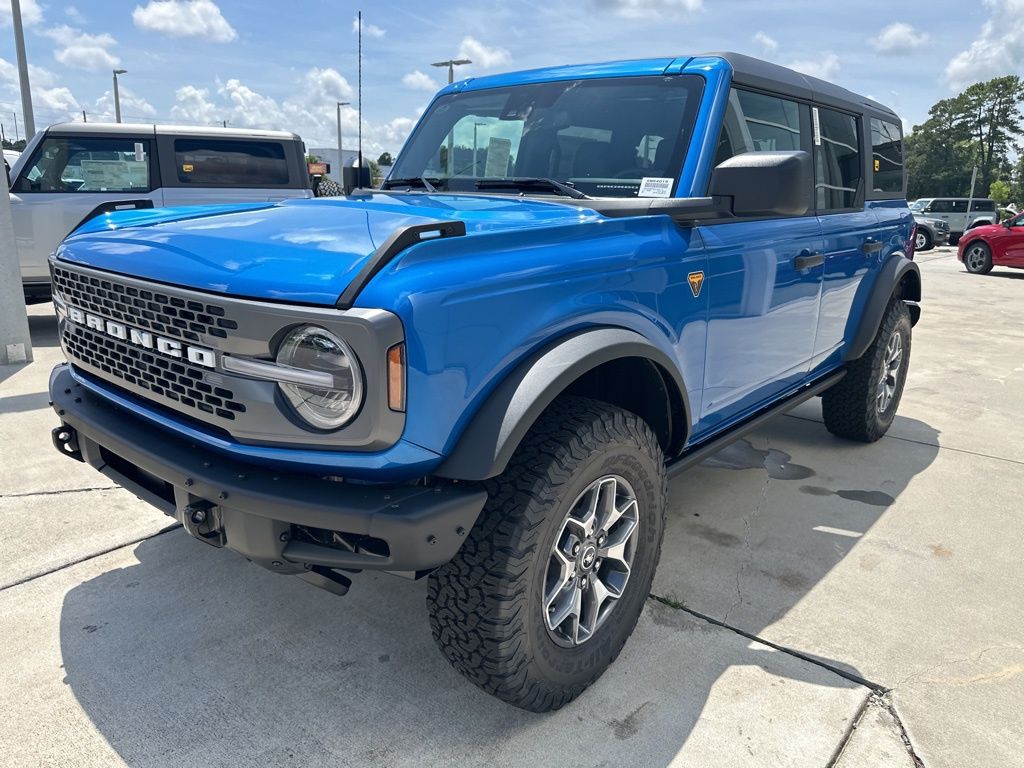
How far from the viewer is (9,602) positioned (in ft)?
9.21

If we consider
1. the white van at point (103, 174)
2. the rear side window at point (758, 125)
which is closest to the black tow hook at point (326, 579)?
Answer: the rear side window at point (758, 125)

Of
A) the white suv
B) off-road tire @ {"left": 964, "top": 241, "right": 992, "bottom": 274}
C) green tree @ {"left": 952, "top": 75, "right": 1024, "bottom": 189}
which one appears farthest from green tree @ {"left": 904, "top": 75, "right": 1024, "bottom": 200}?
off-road tire @ {"left": 964, "top": 241, "right": 992, "bottom": 274}

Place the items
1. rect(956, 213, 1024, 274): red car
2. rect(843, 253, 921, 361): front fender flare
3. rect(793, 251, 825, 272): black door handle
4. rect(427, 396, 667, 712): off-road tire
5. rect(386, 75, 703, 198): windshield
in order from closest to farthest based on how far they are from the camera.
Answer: rect(427, 396, 667, 712): off-road tire
rect(386, 75, 703, 198): windshield
rect(793, 251, 825, 272): black door handle
rect(843, 253, 921, 361): front fender flare
rect(956, 213, 1024, 274): red car

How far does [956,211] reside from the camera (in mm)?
28328

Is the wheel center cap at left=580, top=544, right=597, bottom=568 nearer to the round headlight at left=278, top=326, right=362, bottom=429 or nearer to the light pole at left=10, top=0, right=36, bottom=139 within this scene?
the round headlight at left=278, top=326, right=362, bottom=429

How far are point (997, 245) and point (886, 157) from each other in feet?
47.7

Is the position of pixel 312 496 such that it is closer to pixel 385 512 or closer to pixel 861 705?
pixel 385 512

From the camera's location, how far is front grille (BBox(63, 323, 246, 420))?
6.44 ft

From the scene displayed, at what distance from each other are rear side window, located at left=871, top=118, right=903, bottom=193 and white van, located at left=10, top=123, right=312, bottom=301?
638cm

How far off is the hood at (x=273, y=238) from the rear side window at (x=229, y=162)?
590cm

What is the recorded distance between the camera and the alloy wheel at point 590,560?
88.0 inches

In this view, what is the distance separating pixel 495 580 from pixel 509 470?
11.3 inches

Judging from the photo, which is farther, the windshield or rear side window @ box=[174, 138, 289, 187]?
rear side window @ box=[174, 138, 289, 187]

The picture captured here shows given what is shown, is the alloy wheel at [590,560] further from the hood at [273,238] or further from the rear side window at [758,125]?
the rear side window at [758,125]
